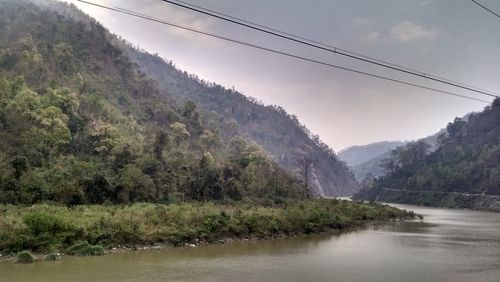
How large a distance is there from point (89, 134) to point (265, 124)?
8762 cm

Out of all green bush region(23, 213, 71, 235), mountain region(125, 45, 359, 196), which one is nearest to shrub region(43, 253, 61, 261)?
green bush region(23, 213, 71, 235)

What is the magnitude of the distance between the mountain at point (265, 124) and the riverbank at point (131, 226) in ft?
272

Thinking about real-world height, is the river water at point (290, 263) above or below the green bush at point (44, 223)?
below


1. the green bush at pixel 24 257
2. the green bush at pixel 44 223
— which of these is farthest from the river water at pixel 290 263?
the green bush at pixel 44 223

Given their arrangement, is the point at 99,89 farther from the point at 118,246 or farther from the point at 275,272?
the point at 275,272

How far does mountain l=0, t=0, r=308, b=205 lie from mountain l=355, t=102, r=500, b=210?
31.8 metres

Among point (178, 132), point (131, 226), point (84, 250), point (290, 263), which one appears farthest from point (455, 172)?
point (84, 250)

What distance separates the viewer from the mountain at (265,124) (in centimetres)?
11806

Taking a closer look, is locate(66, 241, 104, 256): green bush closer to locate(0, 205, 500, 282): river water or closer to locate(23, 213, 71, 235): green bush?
locate(0, 205, 500, 282): river water

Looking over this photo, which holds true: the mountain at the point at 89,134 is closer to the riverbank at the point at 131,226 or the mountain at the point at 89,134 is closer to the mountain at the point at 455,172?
the riverbank at the point at 131,226

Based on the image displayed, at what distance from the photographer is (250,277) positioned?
1486 cm

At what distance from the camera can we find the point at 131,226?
22.0 metres

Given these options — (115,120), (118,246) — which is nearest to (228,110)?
(115,120)

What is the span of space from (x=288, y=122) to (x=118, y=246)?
11400 centimetres
